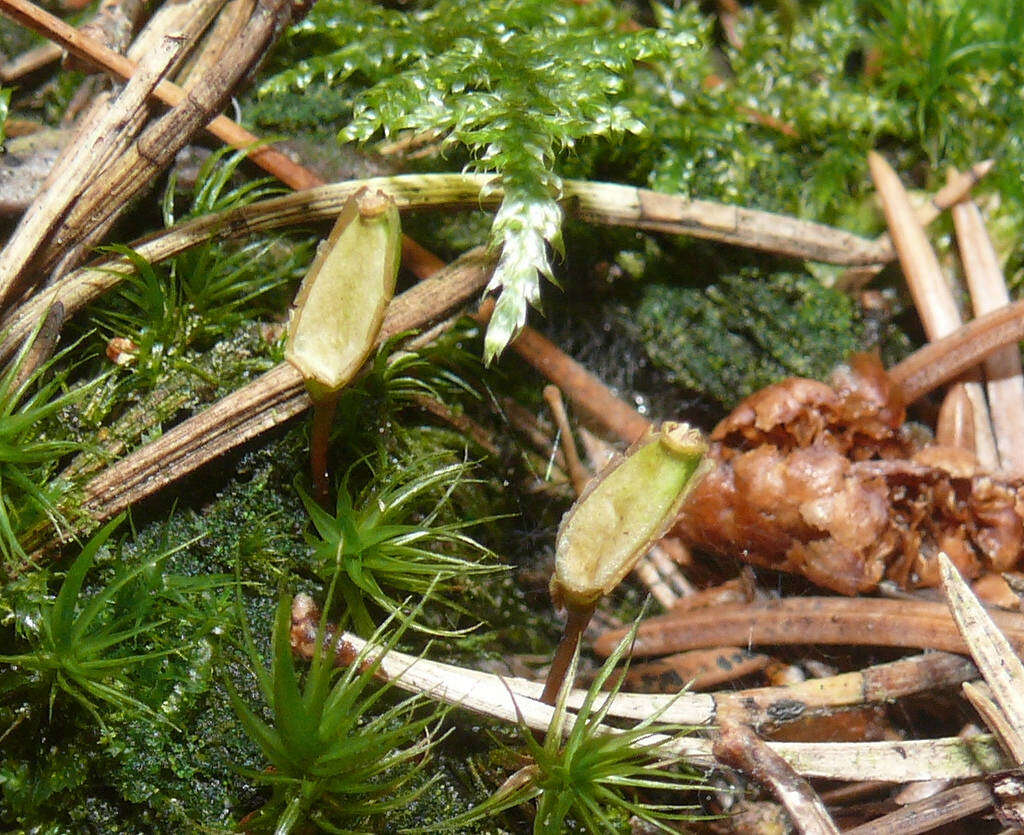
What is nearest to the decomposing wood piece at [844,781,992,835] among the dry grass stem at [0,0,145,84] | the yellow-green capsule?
the yellow-green capsule

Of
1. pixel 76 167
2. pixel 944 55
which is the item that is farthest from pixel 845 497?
pixel 76 167

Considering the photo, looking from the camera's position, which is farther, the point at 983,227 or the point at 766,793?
the point at 983,227

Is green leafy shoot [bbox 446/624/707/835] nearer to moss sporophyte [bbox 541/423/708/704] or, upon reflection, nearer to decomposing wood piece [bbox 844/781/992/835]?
moss sporophyte [bbox 541/423/708/704]

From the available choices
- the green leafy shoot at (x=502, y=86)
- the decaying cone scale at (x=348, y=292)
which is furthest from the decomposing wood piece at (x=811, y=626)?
the decaying cone scale at (x=348, y=292)

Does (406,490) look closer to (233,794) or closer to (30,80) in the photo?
(233,794)

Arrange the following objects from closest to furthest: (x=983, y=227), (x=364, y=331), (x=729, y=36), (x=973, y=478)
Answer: (x=364, y=331) → (x=973, y=478) → (x=983, y=227) → (x=729, y=36)

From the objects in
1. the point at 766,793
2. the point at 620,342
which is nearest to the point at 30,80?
the point at 620,342

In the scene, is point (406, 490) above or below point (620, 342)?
below

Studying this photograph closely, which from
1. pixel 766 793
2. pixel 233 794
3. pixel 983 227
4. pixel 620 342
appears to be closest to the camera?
pixel 233 794
